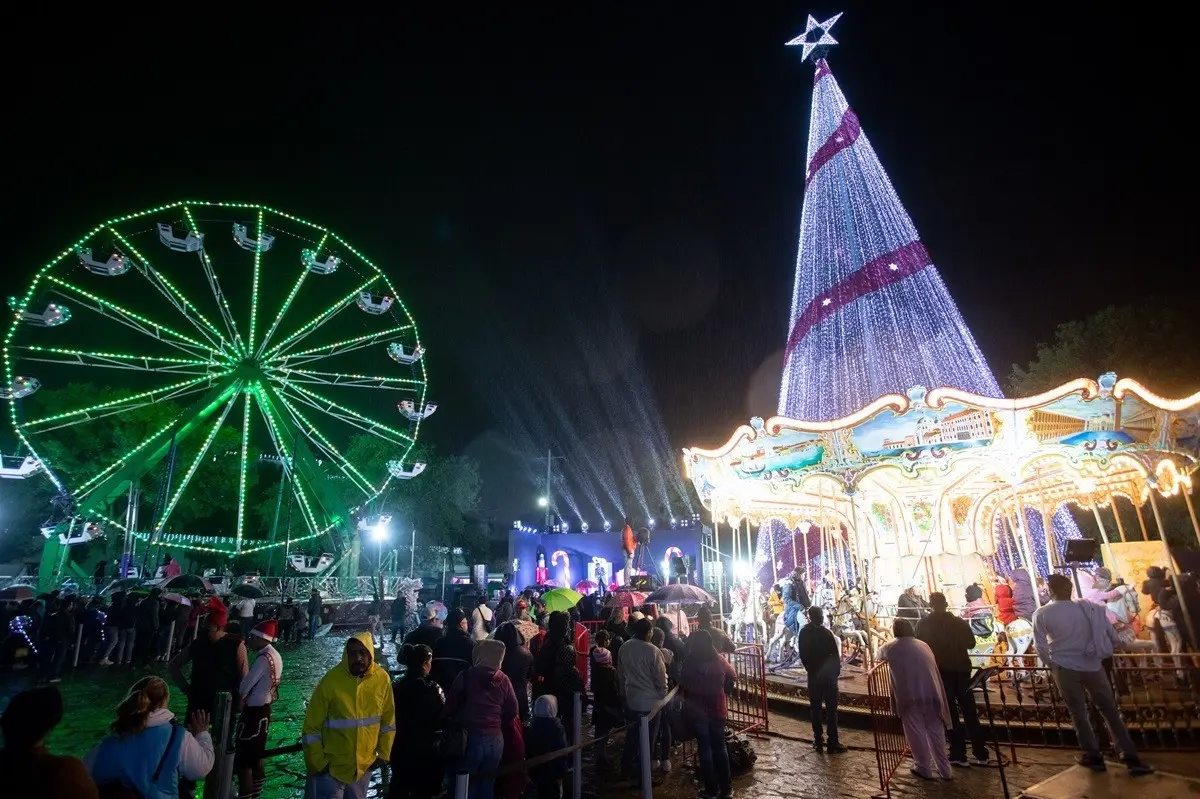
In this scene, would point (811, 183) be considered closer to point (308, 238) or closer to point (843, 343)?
point (843, 343)

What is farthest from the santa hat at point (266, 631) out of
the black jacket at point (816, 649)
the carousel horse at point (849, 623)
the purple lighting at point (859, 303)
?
the purple lighting at point (859, 303)

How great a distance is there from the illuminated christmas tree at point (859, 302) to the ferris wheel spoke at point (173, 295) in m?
18.4

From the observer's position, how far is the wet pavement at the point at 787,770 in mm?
5742

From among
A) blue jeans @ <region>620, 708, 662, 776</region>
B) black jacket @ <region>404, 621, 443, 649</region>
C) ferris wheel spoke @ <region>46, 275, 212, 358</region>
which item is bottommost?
blue jeans @ <region>620, 708, 662, 776</region>

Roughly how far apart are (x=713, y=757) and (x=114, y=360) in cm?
2103

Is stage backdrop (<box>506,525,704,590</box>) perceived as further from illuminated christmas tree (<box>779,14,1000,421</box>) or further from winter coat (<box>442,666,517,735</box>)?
winter coat (<box>442,666,517,735</box>)

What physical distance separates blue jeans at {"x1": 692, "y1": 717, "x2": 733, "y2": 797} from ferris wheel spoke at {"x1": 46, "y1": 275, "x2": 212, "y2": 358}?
20.4m

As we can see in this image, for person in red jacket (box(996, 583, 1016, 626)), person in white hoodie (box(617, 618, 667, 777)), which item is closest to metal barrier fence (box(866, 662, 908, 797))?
person in white hoodie (box(617, 618, 667, 777))

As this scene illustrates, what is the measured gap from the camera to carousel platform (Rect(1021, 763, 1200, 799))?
4.50m

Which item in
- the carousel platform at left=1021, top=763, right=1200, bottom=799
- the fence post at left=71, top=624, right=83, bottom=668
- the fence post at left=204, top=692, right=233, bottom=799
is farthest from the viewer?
the fence post at left=71, top=624, right=83, bottom=668

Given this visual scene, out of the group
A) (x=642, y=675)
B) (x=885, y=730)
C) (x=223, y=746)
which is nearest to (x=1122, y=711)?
(x=885, y=730)

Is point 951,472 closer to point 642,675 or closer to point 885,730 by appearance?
point 885,730

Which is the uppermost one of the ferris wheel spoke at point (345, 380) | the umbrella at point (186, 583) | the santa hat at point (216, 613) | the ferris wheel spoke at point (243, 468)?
the ferris wheel spoke at point (345, 380)

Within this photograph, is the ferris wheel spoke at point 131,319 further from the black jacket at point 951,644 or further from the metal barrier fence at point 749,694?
the black jacket at point 951,644
